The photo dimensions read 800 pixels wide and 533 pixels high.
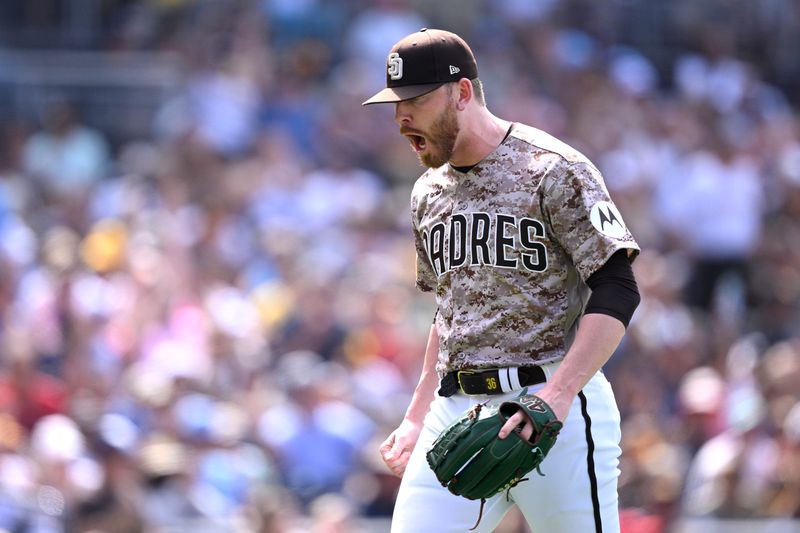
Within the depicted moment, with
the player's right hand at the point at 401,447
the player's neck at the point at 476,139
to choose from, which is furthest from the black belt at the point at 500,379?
the player's neck at the point at 476,139

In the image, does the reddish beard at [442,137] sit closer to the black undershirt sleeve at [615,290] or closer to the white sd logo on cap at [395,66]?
the white sd logo on cap at [395,66]

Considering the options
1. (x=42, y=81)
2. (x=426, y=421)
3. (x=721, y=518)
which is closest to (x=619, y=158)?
(x=721, y=518)

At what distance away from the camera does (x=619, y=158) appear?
12180 millimetres

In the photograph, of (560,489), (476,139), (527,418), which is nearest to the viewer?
(527,418)

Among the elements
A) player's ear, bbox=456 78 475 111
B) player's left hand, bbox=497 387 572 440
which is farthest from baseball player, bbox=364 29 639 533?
player's left hand, bbox=497 387 572 440

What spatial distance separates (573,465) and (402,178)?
7.87m

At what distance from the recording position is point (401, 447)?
15.0ft

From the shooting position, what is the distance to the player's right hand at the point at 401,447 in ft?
15.0

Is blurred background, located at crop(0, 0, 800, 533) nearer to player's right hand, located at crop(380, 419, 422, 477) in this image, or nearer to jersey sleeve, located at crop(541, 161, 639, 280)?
player's right hand, located at crop(380, 419, 422, 477)

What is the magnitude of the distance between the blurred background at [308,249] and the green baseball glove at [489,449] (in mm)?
3524

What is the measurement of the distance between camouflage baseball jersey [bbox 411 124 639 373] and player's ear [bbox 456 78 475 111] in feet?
0.57

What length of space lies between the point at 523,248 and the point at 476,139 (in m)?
0.37

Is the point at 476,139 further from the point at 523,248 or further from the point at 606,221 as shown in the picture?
the point at 606,221

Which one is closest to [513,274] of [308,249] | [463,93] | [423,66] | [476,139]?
[476,139]
